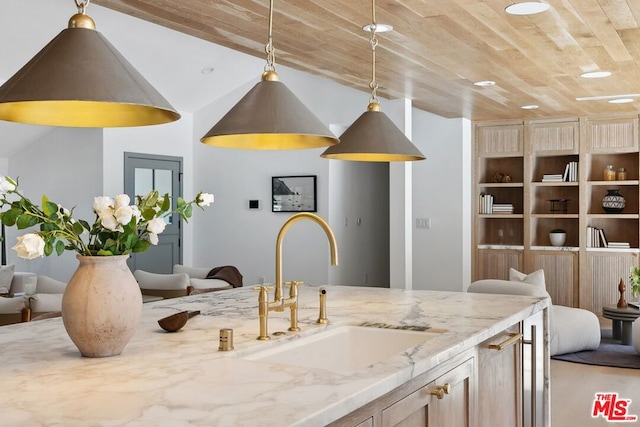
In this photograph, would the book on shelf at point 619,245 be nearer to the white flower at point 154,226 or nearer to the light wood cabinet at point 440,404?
the light wood cabinet at point 440,404

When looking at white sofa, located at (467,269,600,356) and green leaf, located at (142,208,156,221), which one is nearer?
green leaf, located at (142,208,156,221)

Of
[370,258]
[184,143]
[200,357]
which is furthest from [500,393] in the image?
[184,143]

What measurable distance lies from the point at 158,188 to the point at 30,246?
7873 mm

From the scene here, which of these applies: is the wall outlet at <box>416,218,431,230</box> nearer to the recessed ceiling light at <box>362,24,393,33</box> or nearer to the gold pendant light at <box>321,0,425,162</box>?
the recessed ceiling light at <box>362,24,393,33</box>

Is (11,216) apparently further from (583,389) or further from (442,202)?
(442,202)

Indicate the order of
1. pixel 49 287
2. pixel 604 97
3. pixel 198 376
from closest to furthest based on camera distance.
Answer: pixel 198 376
pixel 49 287
pixel 604 97

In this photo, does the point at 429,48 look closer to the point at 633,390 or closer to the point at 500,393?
the point at 500,393

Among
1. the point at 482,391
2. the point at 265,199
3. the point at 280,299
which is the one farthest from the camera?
the point at 265,199

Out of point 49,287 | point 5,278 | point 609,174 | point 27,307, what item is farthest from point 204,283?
point 609,174

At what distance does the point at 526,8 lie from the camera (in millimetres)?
3637

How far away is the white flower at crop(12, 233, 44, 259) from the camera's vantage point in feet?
5.82

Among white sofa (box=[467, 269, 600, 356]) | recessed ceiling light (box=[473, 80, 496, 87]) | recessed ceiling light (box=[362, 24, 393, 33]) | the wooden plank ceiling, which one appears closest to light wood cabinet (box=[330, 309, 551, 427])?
the wooden plank ceiling

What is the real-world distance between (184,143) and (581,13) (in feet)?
22.9

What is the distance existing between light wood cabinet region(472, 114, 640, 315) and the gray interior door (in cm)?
407
